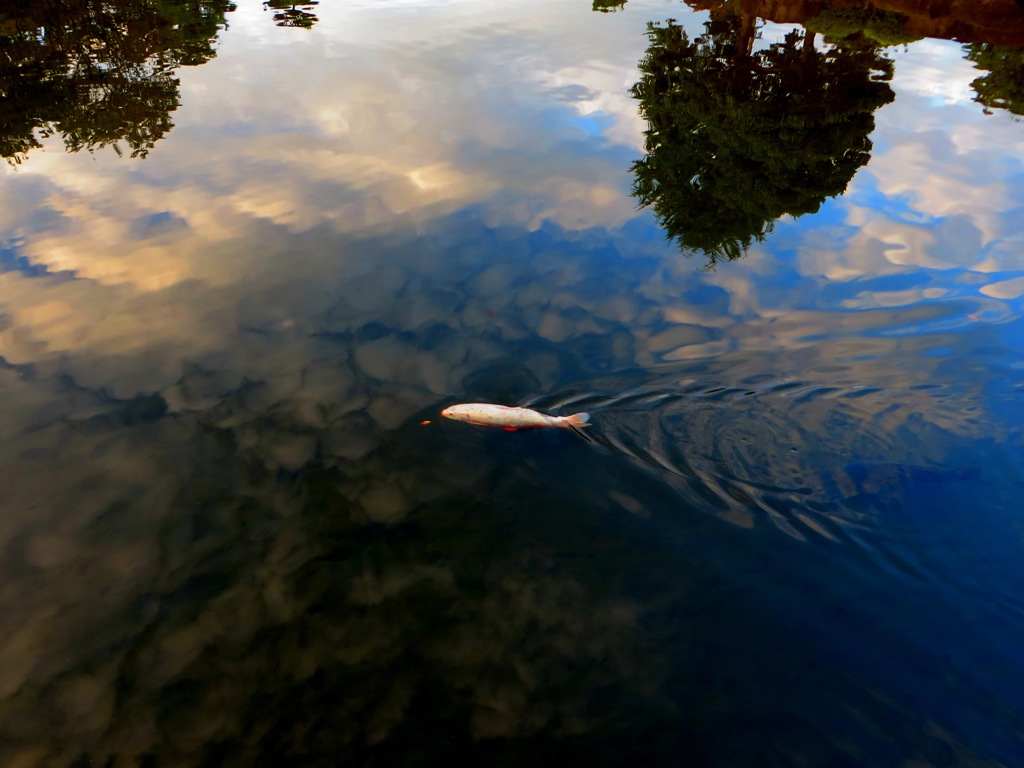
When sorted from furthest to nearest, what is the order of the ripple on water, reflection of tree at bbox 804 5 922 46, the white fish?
reflection of tree at bbox 804 5 922 46 < the white fish < the ripple on water

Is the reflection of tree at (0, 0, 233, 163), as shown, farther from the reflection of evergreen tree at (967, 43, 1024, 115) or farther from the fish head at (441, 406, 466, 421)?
the reflection of evergreen tree at (967, 43, 1024, 115)

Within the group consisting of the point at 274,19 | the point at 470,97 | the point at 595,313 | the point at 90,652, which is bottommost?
the point at 90,652

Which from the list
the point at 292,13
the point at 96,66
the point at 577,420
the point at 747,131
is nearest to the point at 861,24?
the point at 747,131

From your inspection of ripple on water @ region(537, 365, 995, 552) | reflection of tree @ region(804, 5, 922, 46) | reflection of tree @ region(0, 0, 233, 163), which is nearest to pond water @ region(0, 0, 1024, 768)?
ripple on water @ region(537, 365, 995, 552)

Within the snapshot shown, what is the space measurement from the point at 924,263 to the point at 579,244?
4.77m

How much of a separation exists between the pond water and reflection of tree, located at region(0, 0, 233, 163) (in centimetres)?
30

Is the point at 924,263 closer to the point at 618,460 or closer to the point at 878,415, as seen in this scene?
the point at 878,415

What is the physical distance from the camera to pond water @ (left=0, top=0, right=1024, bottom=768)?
430 centimetres

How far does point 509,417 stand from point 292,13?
2041 centimetres

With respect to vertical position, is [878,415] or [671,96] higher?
[671,96]

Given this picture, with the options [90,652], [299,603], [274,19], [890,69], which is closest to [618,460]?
→ [299,603]

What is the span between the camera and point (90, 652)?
4566mm

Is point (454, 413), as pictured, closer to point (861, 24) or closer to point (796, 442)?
point (796, 442)

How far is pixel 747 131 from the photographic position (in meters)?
11.2
